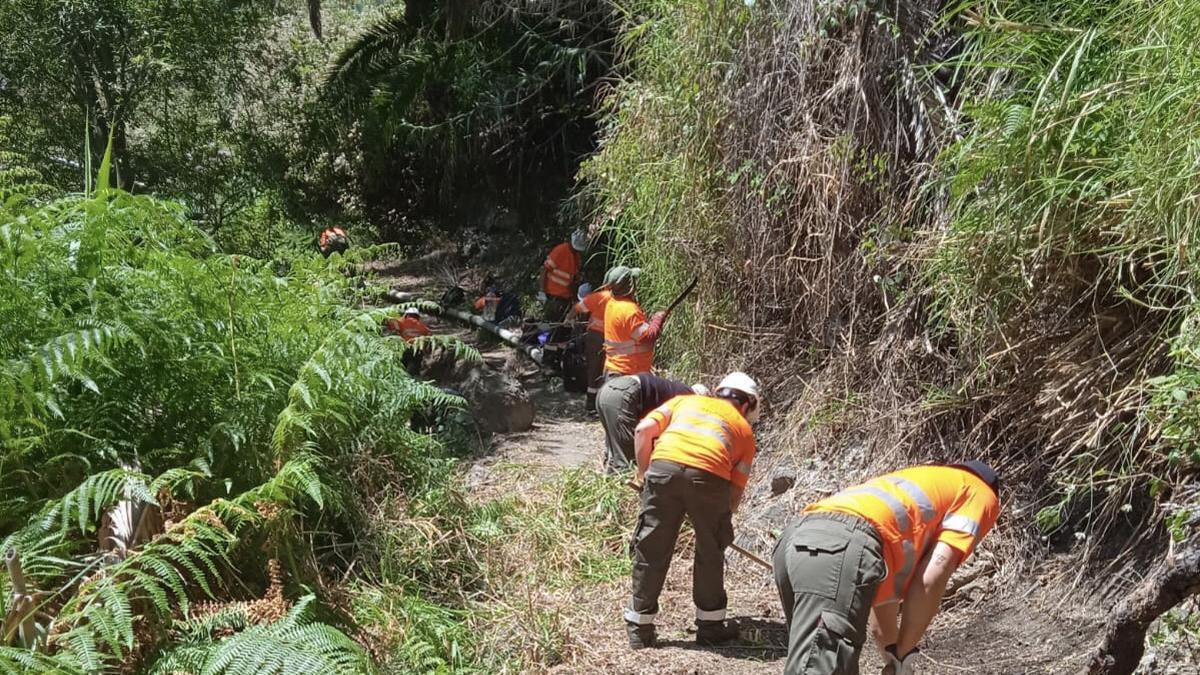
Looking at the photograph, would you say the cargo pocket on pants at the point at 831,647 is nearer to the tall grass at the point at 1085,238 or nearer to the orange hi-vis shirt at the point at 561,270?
the tall grass at the point at 1085,238

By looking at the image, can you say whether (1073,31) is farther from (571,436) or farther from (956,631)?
(571,436)

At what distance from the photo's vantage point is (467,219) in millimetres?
16438

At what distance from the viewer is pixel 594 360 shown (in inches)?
376

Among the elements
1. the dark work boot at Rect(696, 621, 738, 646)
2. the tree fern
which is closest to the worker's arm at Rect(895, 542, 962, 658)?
the dark work boot at Rect(696, 621, 738, 646)

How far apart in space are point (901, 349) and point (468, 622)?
281 cm

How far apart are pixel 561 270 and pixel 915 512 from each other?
316 inches

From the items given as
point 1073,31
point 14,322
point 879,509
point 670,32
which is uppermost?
point 670,32

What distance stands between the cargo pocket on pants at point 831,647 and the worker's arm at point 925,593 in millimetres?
327

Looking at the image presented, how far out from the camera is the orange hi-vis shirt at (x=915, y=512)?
366cm

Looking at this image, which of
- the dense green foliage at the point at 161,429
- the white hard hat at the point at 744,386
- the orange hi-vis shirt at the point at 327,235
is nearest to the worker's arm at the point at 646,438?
the white hard hat at the point at 744,386

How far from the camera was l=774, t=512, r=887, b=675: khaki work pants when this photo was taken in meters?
3.54

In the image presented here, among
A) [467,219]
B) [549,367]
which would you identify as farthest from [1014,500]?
[467,219]

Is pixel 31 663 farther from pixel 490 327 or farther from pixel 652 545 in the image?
pixel 490 327

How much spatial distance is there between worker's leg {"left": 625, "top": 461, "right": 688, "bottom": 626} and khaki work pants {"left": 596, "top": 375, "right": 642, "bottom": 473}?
Result: 170 centimetres
